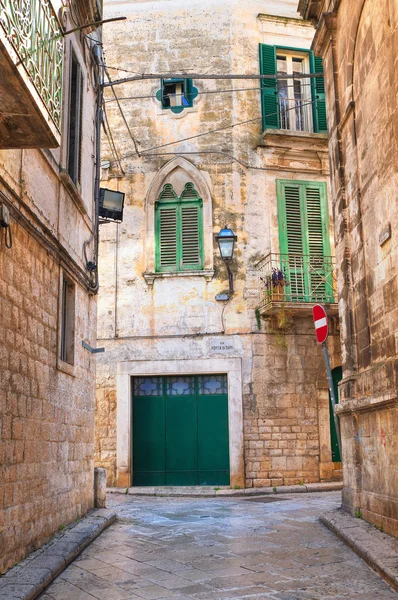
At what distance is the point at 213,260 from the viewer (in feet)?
49.3

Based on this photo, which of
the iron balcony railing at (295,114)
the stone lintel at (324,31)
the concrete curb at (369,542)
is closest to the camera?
the concrete curb at (369,542)

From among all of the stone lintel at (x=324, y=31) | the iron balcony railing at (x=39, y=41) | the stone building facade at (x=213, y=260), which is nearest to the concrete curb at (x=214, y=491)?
the stone building facade at (x=213, y=260)

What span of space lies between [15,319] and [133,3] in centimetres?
1221

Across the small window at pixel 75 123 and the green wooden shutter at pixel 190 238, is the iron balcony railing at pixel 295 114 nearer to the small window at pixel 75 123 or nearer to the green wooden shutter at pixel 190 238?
the green wooden shutter at pixel 190 238

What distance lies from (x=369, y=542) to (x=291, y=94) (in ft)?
38.8

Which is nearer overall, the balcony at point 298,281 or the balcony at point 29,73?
the balcony at point 29,73

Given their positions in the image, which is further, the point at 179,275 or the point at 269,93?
the point at 269,93

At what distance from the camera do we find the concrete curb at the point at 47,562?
5.29m

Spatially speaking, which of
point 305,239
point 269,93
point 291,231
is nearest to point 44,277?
point 291,231

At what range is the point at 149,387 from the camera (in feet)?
49.0

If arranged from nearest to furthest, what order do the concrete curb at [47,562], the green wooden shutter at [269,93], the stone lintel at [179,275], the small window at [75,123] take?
1. the concrete curb at [47,562]
2. the small window at [75,123]
3. the stone lintel at [179,275]
4. the green wooden shutter at [269,93]

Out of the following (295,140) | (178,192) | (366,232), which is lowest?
(366,232)

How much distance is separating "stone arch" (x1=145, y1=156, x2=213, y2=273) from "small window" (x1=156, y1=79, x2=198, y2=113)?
4.40ft

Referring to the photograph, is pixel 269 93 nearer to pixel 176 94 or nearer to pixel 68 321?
pixel 176 94
